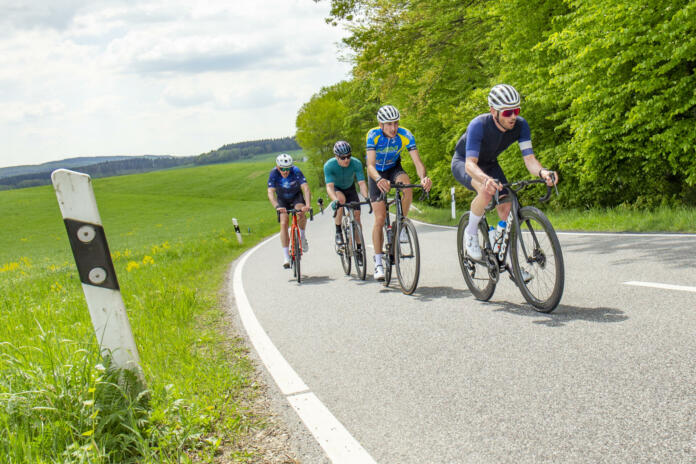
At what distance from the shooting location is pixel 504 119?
16.4 feet

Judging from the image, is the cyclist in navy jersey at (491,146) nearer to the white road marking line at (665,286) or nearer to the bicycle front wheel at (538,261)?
the bicycle front wheel at (538,261)

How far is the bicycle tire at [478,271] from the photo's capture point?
5.52m

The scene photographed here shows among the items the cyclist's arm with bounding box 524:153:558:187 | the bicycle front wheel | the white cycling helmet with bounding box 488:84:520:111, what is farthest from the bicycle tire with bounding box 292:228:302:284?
the white cycling helmet with bounding box 488:84:520:111

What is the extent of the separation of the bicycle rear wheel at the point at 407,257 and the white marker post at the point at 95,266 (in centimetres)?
374

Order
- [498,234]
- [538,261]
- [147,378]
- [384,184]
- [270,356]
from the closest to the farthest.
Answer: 1. [147,378]
2. [270,356]
3. [538,261]
4. [498,234]
5. [384,184]

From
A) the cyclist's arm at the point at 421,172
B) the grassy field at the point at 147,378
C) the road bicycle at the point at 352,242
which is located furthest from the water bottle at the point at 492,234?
the road bicycle at the point at 352,242

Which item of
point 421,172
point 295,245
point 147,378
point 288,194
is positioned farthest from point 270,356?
point 288,194

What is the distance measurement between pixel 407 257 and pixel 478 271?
1090 millimetres

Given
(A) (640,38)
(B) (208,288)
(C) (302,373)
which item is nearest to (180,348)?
(C) (302,373)

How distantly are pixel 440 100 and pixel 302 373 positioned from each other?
21.2 metres

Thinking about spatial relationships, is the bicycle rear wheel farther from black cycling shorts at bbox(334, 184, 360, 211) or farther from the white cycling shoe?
black cycling shorts at bbox(334, 184, 360, 211)

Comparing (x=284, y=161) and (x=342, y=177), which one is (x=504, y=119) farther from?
(x=284, y=161)

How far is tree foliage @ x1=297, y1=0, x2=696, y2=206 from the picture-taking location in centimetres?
1176

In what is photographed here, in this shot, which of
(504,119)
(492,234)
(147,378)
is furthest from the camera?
(492,234)
